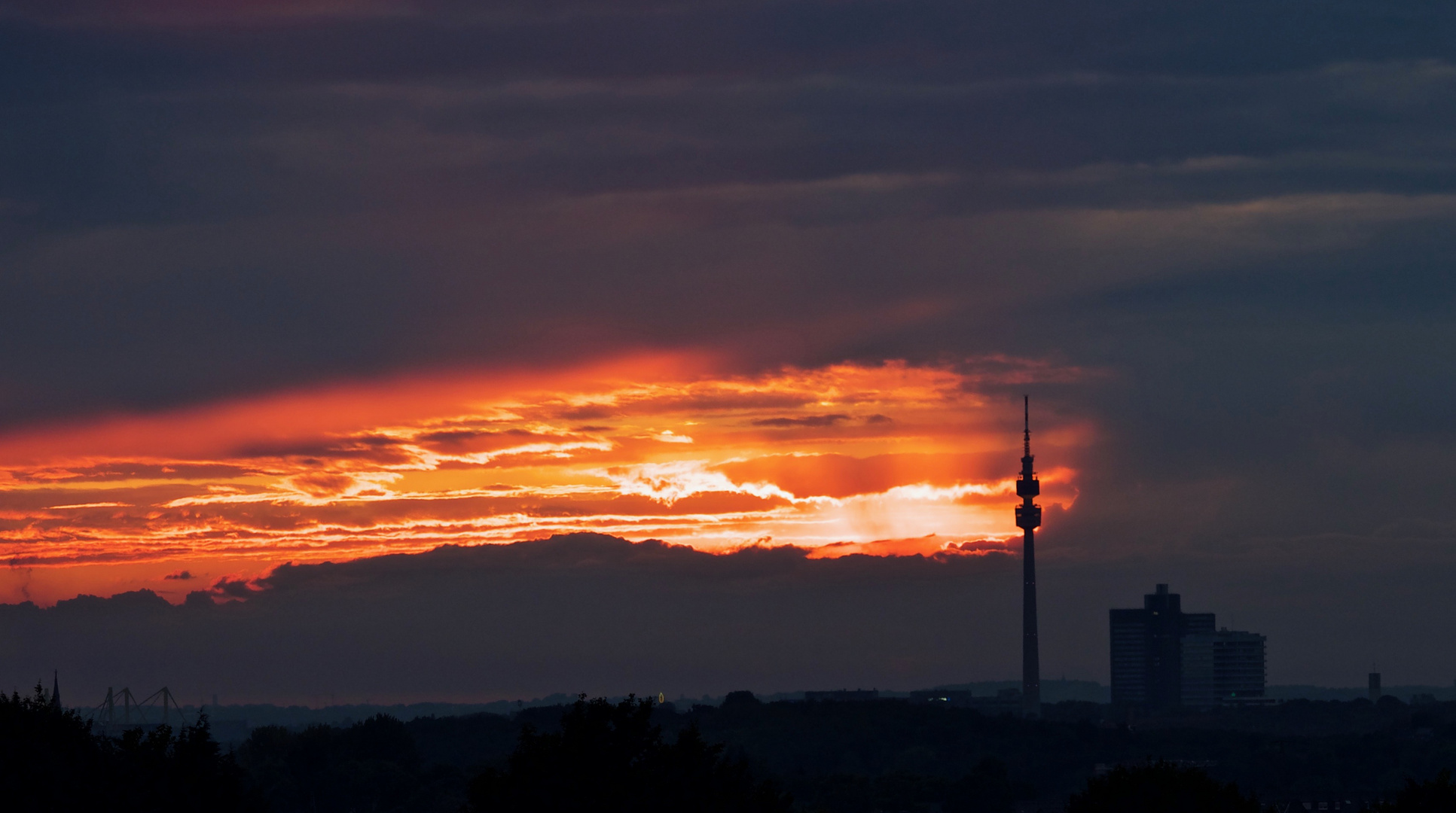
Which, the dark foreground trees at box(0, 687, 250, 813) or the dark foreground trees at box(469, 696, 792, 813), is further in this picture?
the dark foreground trees at box(0, 687, 250, 813)

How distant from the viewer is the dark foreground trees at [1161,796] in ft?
327

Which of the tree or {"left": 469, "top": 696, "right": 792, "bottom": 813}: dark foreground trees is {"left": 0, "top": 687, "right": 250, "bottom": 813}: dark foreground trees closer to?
{"left": 469, "top": 696, "right": 792, "bottom": 813}: dark foreground trees

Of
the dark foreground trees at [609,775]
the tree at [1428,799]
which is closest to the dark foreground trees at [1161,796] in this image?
the tree at [1428,799]

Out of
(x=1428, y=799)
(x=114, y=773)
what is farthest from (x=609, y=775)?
(x=1428, y=799)

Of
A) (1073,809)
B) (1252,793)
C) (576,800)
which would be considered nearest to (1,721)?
(576,800)

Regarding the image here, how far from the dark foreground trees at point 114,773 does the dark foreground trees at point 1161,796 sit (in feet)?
159

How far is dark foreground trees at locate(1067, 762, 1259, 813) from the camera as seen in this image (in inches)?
3925

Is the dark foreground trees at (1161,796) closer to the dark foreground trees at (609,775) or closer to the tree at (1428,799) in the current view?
the tree at (1428,799)

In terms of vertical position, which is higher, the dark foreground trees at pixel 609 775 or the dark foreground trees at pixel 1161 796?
the dark foreground trees at pixel 609 775

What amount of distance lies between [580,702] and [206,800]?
60.4ft

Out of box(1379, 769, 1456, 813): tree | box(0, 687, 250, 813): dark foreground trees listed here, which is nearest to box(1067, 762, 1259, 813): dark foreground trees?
box(1379, 769, 1456, 813): tree

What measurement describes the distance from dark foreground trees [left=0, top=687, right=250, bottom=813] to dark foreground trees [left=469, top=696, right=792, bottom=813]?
14.0m

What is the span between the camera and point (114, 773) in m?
83.4

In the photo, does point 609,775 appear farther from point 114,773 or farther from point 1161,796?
point 1161,796
